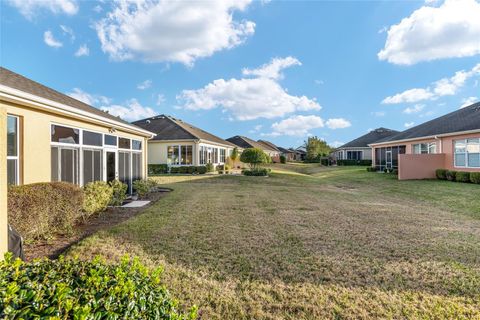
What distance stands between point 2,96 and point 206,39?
12.4 metres

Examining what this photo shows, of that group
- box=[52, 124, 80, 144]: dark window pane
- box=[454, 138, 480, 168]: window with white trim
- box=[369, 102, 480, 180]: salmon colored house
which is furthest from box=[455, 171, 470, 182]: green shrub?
box=[52, 124, 80, 144]: dark window pane

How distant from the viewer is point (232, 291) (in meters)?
3.54

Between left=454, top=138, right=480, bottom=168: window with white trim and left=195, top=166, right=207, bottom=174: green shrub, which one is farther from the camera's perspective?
left=195, top=166, right=207, bottom=174: green shrub

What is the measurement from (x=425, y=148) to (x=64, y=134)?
85.4 ft

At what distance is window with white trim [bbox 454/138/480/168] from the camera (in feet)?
52.7

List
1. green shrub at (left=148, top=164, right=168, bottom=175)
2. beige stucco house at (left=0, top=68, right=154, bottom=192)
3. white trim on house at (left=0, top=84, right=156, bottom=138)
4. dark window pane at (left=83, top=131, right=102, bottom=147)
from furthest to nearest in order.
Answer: green shrub at (left=148, top=164, right=168, bottom=175) < dark window pane at (left=83, top=131, right=102, bottom=147) < beige stucco house at (left=0, top=68, right=154, bottom=192) < white trim on house at (left=0, top=84, right=156, bottom=138)

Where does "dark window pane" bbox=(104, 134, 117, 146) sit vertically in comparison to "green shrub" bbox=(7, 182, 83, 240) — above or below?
above

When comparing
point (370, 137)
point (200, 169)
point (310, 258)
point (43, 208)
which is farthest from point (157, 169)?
point (370, 137)

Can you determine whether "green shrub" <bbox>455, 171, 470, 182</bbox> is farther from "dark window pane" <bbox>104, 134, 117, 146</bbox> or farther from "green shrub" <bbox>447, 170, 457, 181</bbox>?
"dark window pane" <bbox>104, 134, 117, 146</bbox>

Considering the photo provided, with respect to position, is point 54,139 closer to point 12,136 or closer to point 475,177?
point 12,136

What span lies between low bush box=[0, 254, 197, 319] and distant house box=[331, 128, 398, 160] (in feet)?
147

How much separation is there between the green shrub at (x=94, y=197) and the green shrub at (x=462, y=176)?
2033cm

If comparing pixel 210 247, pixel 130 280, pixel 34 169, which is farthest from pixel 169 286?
pixel 34 169

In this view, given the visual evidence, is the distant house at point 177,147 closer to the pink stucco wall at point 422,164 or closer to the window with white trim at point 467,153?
the pink stucco wall at point 422,164
